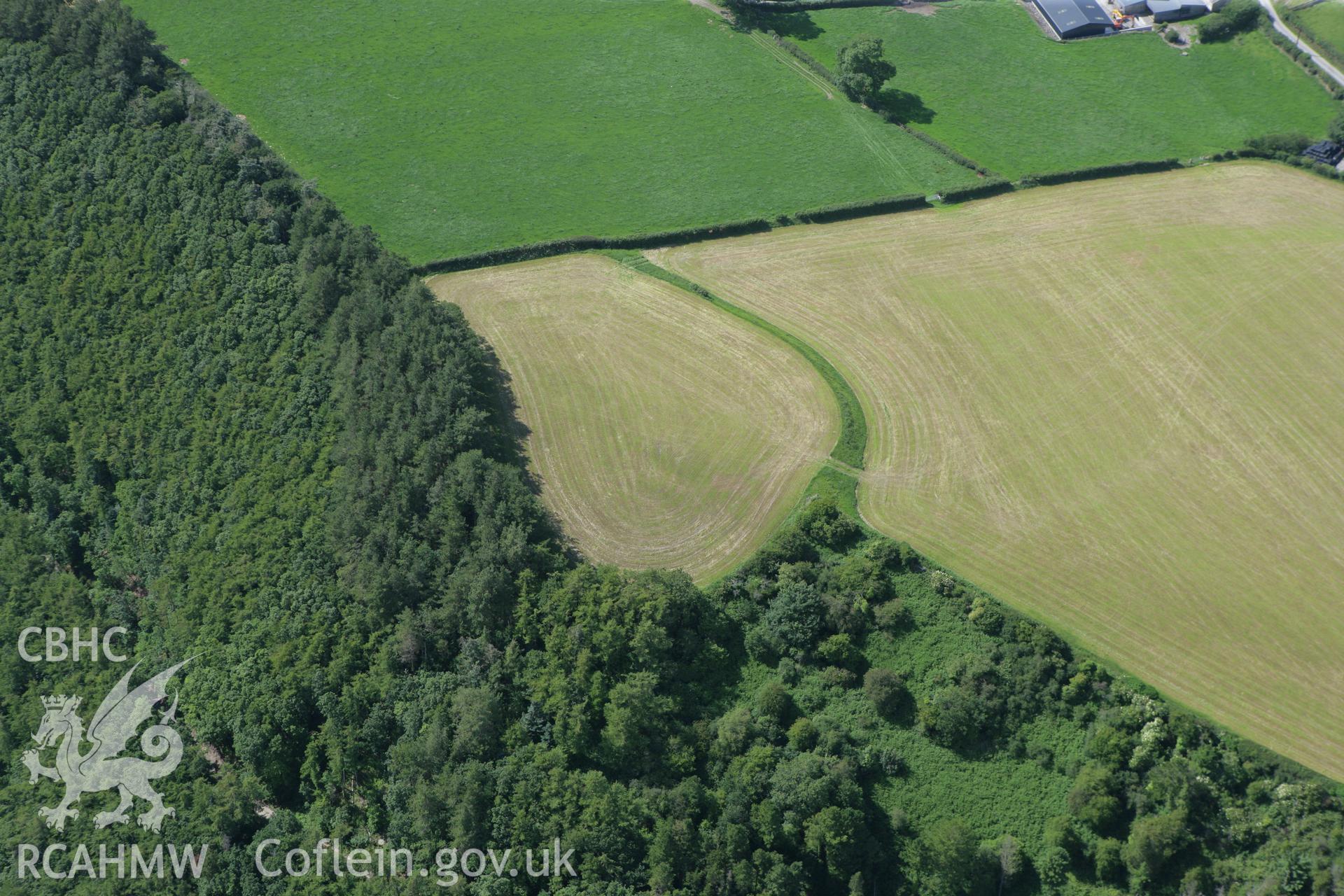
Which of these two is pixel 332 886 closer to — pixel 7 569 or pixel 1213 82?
pixel 7 569

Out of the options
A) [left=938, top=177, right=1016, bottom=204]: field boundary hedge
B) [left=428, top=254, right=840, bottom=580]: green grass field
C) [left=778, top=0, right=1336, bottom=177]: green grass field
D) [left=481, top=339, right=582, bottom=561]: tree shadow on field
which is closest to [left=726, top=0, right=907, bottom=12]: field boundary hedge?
[left=778, top=0, right=1336, bottom=177]: green grass field

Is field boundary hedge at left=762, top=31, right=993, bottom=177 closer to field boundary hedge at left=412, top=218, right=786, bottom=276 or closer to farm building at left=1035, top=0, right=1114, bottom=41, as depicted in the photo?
field boundary hedge at left=412, top=218, right=786, bottom=276

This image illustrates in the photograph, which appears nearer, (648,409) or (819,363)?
(648,409)

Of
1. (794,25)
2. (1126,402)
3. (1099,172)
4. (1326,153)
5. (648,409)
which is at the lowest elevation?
(648,409)

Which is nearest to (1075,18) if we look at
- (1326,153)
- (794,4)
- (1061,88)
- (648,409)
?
(1061,88)

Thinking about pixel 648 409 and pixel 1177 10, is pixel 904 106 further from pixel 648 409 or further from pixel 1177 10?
pixel 648 409

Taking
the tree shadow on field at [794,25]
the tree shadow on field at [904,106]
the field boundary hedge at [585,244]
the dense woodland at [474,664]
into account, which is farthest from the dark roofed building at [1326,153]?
the dense woodland at [474,664]

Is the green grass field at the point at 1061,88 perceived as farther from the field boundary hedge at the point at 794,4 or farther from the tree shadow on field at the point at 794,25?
the field boundary hedge at the point at 794,4
